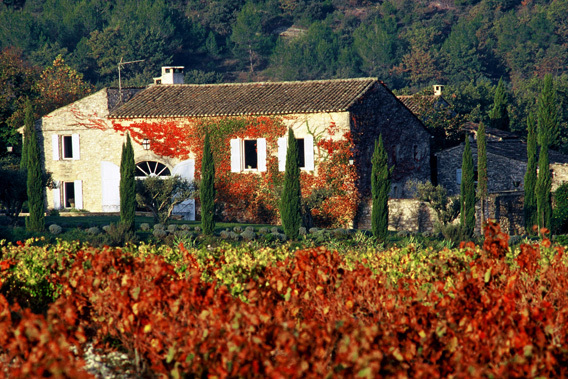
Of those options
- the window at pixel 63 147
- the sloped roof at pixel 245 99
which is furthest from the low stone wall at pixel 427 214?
the window at pixel 63 147

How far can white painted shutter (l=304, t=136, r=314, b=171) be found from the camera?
2694cm

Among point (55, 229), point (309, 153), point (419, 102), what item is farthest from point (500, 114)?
point (55, 229)

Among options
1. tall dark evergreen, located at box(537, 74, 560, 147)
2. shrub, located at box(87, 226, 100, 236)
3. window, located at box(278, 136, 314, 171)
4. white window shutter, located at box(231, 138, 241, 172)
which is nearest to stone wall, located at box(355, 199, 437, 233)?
window, located at box(278, 136, 314, 171)

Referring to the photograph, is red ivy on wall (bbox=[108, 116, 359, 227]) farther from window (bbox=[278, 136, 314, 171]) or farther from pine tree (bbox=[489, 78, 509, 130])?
pine tree (bbox=[489, 78, 509, 130])

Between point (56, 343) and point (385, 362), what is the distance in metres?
2.50

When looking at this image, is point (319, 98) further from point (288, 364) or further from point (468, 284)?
point (288, 364)

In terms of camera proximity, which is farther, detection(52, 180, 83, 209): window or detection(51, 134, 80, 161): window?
detection(51, 134, 80, 161): window

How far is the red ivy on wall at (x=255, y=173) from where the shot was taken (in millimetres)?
26781

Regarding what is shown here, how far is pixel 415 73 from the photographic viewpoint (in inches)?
2589

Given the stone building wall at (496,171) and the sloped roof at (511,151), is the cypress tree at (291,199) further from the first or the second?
the sloped roof at (511,151)

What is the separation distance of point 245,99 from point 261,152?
2.23m

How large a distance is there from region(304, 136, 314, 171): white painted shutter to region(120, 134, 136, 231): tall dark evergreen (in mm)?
6565

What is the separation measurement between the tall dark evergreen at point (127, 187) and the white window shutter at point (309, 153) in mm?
6566

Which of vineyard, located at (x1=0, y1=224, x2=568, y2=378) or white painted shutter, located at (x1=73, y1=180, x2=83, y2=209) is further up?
white painted shutter, located at (x1=73, y1=180, x2=83, y2=209)
